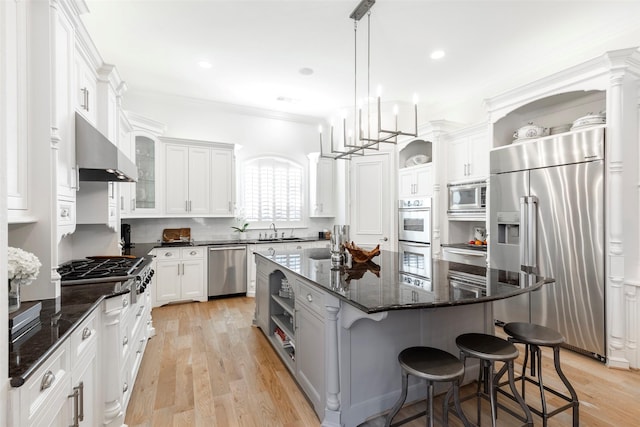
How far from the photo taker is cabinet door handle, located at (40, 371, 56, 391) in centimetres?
110

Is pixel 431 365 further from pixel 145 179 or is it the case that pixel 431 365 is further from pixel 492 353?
pixel 145 179

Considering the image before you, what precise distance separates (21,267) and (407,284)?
6.38 feet

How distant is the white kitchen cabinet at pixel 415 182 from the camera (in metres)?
4.70

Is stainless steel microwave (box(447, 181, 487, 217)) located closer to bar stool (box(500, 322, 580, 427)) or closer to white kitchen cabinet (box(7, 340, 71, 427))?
bar stool (box(500, 322, 580, 427))

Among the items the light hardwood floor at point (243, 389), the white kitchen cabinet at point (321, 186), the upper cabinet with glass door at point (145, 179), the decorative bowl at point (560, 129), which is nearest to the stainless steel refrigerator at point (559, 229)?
the light hardwood floor at point (243, 389)

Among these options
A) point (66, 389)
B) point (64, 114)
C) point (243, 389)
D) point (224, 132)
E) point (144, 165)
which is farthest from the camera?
point (224, 132)

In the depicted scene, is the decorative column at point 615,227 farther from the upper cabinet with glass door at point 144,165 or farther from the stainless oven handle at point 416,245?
the upper cabinet with glass door at point 144,165

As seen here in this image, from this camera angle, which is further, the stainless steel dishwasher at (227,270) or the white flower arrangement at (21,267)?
the stainless steel dishwasher at (227,270)

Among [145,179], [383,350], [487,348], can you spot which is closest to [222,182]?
[145,179]

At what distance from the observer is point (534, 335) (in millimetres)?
1906

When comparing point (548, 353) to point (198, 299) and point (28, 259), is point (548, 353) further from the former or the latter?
point (198, 299)

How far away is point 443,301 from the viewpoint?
155 cm

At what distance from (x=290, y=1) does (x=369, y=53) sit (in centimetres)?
122

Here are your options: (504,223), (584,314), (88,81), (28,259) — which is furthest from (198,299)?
(584,314)
